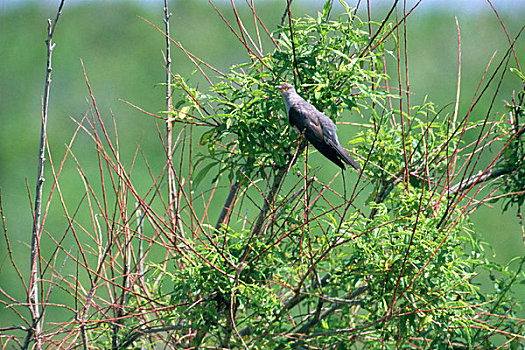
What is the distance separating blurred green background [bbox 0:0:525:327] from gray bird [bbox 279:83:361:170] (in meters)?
5.09

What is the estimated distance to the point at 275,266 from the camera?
66.1 inches

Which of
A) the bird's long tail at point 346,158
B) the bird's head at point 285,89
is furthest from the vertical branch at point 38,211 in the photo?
the bird's long tail at point 346,158

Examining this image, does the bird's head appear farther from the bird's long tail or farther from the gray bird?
the bird's long tail

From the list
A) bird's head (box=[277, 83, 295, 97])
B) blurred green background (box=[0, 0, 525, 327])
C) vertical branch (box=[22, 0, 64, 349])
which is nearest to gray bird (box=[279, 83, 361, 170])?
bird's head (box=[277, 83, 295, 97])

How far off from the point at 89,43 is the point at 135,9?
0.94 metres

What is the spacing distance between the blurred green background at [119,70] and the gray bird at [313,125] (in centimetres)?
509

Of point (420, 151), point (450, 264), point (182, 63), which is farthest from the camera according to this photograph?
point (182, 63)

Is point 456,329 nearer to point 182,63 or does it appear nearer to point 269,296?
point 269,296

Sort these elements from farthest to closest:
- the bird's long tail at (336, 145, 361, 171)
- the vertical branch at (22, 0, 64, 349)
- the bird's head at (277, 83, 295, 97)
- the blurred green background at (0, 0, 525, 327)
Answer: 1. the blurred green background at (0, 0, 525, 327)
2. the bird's long tail at (336, 145, 361, 171)
3. the bird's head at (277, 83, 295, 97)
4. the vertical branch at (22, 0, 64, 349)

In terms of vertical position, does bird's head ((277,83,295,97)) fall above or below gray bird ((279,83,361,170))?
above

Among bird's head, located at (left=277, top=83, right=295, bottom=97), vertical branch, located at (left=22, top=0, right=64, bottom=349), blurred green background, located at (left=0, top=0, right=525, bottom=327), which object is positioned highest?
blurred green background, located at (left=0, top=0, right=525, bottom=327)

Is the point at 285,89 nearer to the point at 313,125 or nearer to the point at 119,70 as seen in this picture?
the point at 313,125

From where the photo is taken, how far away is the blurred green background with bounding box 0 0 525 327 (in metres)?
7.28

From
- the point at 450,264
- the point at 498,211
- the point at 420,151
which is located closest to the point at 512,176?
the point at 420,151
